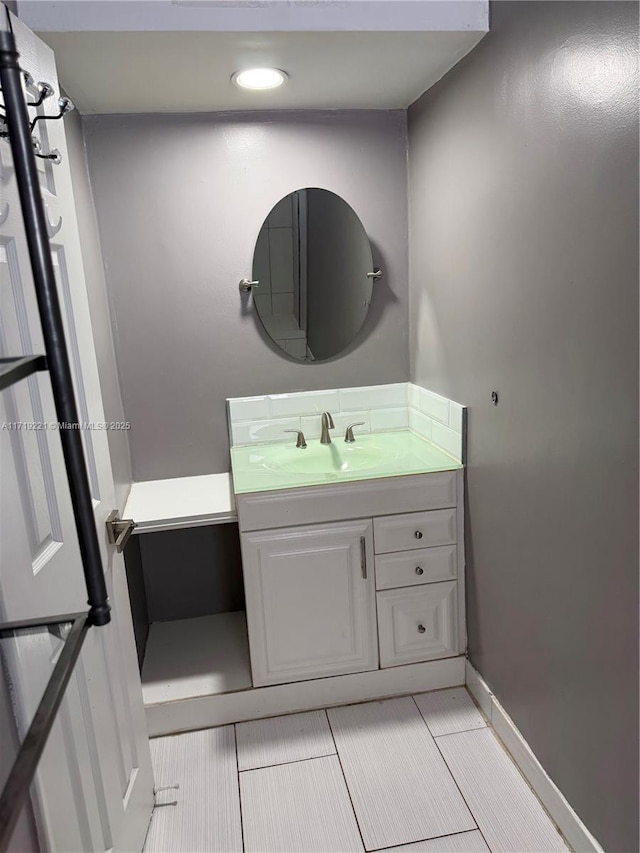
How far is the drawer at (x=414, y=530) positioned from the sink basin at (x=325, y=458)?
8.4 inches

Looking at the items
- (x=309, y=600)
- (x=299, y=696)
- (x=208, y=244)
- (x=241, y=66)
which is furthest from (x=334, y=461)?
(x=241, y=66)

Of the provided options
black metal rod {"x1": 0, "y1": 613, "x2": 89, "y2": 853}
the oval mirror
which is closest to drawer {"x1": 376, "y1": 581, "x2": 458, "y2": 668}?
the oval mirror

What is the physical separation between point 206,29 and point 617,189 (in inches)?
40.4

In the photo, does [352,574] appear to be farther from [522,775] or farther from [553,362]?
[553,362]

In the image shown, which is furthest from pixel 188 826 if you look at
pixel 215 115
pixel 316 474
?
pixel 215 115

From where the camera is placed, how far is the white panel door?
95cm

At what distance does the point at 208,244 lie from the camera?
86.7 inches

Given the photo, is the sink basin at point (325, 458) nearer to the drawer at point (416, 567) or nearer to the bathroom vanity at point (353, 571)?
the bathroom vanity at point (353, 571)

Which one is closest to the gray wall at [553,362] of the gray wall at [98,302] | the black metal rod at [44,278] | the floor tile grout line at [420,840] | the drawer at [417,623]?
A: the drawer at [417,623]

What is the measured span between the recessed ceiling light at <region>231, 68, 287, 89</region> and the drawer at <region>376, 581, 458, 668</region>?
163cm

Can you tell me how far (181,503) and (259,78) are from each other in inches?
53.3

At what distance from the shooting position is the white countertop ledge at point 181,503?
1956 mm

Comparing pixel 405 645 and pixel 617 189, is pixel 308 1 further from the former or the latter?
pixel 405 645

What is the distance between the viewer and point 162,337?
223cm
